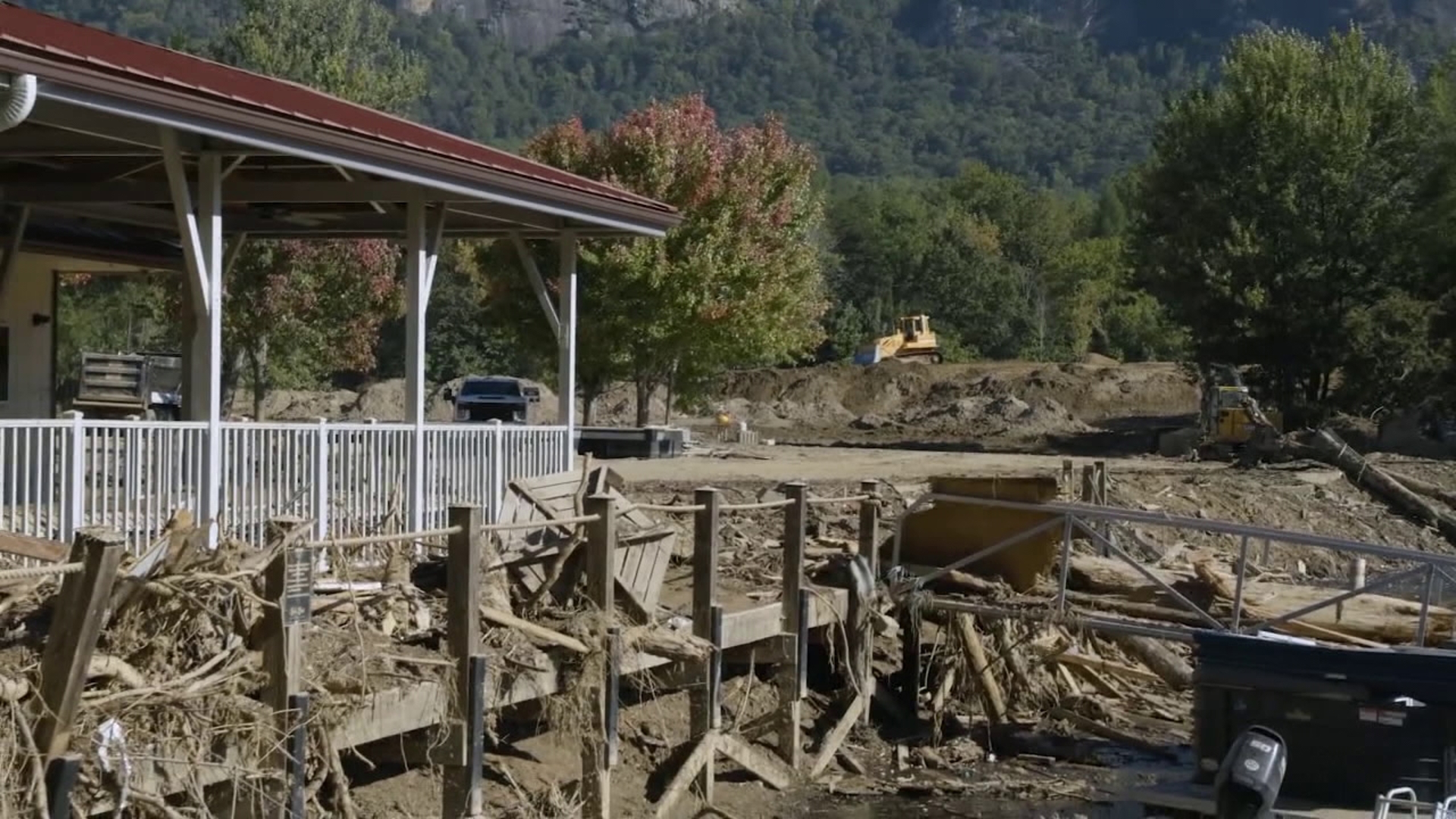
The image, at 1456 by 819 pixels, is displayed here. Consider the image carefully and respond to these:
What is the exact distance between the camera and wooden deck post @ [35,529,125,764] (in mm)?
8484

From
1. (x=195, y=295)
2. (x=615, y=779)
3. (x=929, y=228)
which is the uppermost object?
(x=929, y=228)

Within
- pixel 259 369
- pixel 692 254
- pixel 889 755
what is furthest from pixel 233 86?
pixel 692 254

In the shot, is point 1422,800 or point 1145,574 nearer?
point 1422,800

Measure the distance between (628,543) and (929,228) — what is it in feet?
308

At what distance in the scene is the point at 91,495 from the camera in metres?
12.8

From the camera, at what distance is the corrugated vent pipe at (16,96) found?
1139cm

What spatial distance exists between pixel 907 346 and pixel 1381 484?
125ft

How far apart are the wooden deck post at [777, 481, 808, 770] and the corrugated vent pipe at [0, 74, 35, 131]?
295 inches

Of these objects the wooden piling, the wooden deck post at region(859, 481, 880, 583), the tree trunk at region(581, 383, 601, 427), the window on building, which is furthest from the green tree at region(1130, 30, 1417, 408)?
the window on building

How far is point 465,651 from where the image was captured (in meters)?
11.7

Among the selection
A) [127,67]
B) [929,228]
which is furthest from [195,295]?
[929,228]

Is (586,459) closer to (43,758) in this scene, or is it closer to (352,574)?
(352,574)

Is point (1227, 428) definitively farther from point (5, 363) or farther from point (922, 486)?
point (5, 363)

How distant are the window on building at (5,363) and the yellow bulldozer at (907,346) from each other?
49405mm
